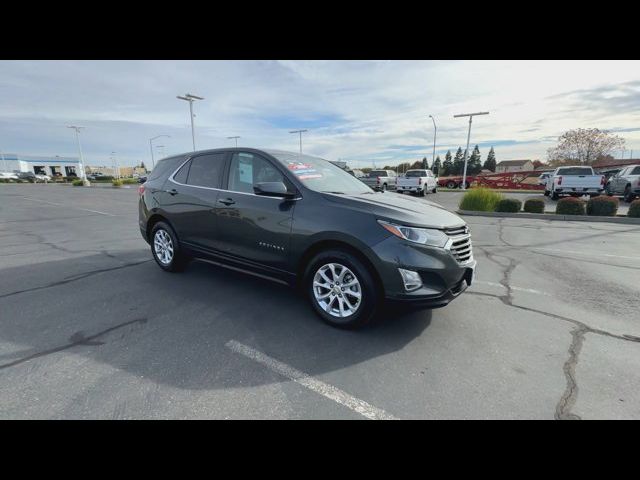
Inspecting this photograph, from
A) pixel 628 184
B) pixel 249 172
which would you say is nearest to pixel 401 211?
pixel 249 172

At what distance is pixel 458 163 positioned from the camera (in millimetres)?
86500

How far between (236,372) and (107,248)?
5726mm

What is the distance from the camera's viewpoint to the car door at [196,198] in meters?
4.21

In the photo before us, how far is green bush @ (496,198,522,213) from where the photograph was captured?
12.1m

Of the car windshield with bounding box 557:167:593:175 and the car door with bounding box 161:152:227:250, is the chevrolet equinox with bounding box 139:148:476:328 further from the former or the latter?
the car windshield with bounding box 557:167:593:175

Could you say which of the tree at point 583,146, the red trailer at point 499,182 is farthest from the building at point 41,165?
the tree at point 583,146

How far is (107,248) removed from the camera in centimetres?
668

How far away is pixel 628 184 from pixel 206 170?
21.1 metres

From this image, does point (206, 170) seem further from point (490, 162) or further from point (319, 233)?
point (490, 162)

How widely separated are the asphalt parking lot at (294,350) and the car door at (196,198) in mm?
713
